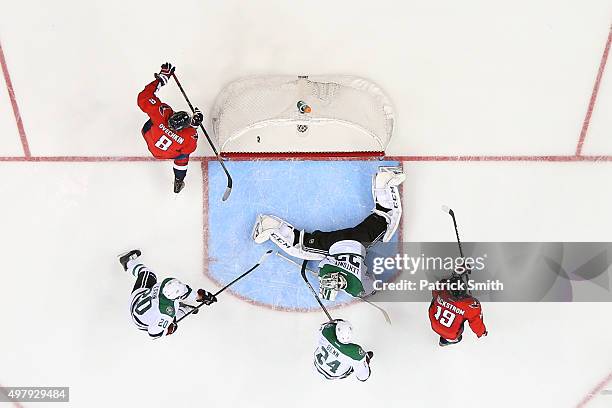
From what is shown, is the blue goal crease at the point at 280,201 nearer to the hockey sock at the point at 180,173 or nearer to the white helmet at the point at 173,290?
the hockey sock at the point at 180,173

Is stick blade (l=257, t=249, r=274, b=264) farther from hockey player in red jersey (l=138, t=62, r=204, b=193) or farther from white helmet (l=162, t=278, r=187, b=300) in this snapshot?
hockey player in red jersey (l=138, t=62, r=204, b=193)

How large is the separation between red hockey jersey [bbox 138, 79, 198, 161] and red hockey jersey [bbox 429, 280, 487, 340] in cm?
241

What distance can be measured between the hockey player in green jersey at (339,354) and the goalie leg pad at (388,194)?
1.01 m

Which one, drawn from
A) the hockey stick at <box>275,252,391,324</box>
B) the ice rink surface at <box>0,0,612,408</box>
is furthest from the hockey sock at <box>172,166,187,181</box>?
the hockey stick at <box>275,252,391,324</box>

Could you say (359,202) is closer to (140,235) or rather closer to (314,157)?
(314,157)

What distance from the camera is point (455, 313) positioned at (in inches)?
182

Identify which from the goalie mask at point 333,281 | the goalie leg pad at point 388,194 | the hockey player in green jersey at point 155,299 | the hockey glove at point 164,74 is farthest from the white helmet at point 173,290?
the goalie leg pad at point 388,194

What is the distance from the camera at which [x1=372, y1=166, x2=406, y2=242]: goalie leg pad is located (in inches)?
192

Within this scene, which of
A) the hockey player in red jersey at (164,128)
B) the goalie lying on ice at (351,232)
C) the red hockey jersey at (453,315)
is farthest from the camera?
the goalie lying on ice at (351,232)

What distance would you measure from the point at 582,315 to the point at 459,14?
9.52 feet

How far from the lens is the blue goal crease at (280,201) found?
5016 millimetres

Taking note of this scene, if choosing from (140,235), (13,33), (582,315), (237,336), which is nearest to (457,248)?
(582,315)

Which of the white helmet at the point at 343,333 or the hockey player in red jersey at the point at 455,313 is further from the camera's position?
the hockey player in red jersey at the point at 455,313

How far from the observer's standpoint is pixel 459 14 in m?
4.97
